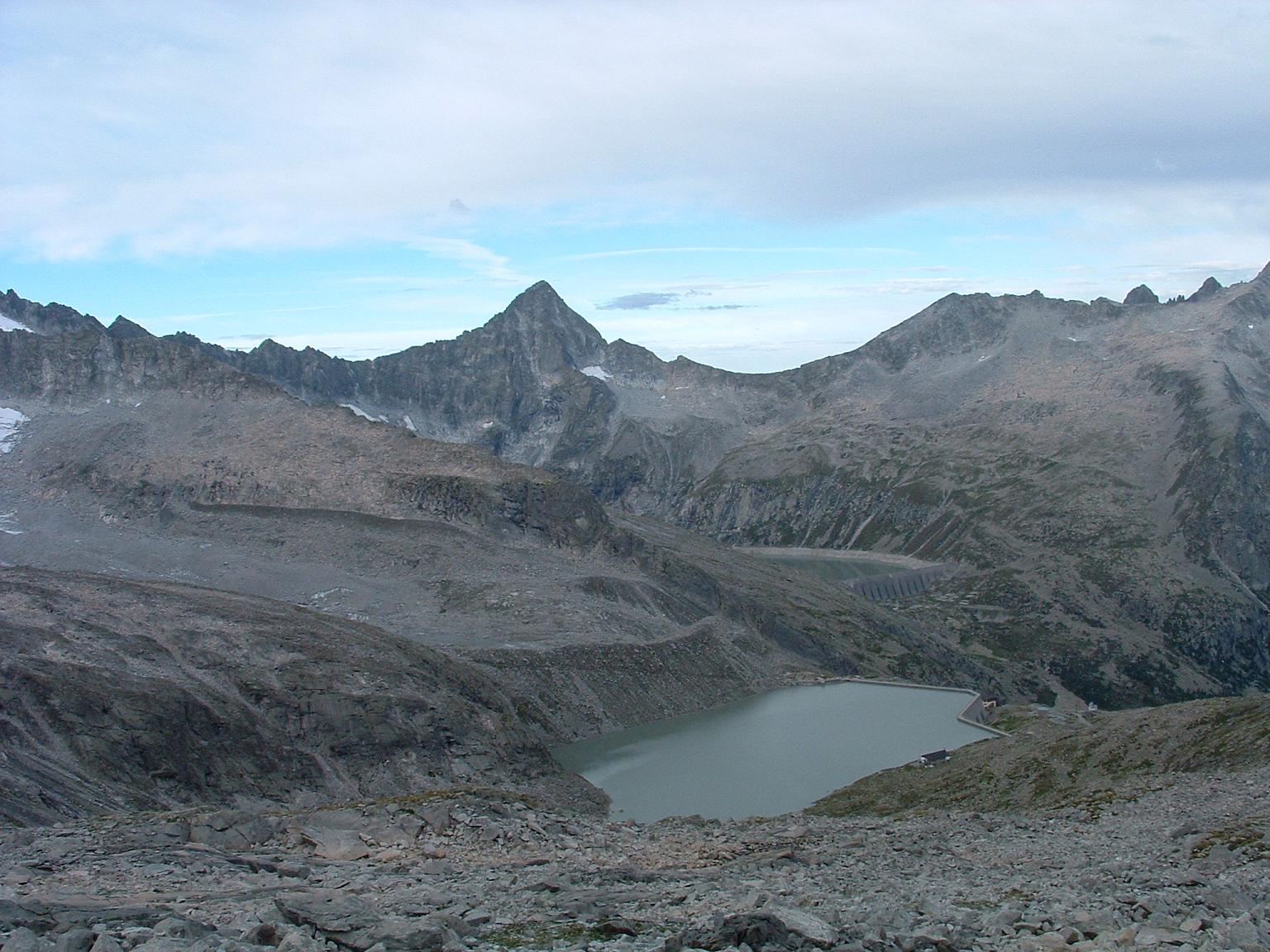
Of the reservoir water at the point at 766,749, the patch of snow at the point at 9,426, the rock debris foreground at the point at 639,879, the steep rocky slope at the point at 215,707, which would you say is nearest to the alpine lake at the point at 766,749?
the reservoir water at the point at 766,749

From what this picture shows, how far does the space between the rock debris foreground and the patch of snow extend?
13476cm

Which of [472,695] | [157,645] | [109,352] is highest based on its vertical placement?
[109,352]

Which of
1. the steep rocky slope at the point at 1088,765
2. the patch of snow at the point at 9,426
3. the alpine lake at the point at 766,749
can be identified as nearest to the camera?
the steep rocky slope at the point at 1088,765

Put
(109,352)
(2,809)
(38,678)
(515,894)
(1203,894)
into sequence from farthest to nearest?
(109,352), (38,678), (2,809), (515,894), (1203,894)

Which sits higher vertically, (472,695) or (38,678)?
(38,678)

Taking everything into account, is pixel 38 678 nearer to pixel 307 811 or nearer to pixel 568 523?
pixel 307 811

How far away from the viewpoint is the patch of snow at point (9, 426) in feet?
497

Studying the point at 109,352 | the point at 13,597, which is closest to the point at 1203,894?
the point at 13,597

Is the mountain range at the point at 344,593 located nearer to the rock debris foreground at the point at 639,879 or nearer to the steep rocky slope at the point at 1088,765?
the rock debris foreground at the point at 639,879

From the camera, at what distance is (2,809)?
139ft

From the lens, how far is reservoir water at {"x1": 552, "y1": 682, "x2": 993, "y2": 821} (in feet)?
234

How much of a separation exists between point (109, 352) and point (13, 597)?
374 ft

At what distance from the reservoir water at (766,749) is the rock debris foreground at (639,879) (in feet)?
82.8

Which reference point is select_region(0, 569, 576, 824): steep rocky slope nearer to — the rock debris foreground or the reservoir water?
the reservoir water
